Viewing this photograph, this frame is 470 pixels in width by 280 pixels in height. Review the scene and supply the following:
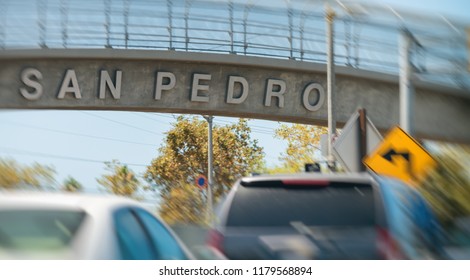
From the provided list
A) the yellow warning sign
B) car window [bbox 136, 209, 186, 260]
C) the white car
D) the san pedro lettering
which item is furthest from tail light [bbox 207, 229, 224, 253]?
the san pedro lettering

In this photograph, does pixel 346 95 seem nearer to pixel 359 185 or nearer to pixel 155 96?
pixel 155 96

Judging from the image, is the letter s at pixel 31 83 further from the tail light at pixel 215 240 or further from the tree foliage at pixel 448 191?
the tail light at pixel 215 240

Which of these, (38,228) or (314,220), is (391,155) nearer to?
(314,220)

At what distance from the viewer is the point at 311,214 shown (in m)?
5.85

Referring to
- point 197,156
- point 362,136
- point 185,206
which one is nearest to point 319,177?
point 362,136

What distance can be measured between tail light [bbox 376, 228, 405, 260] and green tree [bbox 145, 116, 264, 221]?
69.6 feet

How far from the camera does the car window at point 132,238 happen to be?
4.33m

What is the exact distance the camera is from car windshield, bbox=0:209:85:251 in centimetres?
402

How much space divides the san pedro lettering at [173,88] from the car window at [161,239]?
15024 mm

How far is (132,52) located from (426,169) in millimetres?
10210

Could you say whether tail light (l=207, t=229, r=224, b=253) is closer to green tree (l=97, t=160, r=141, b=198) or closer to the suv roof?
the suv roof

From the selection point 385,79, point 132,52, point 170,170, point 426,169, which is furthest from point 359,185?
point 170,170

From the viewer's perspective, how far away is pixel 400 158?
11695 millimetres

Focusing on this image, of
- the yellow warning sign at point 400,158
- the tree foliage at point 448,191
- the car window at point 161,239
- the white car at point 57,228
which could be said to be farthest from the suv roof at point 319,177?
the tree foliage at point 448,191
